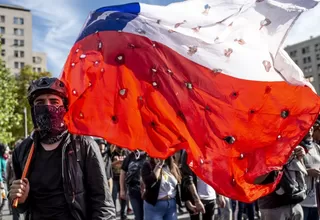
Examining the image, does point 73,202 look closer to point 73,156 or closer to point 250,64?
point 73,156

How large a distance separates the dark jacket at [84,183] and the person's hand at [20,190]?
0.07m

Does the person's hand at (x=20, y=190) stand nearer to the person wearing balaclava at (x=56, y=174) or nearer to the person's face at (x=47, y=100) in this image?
the person wearing balaclava at (x=56, y=174)

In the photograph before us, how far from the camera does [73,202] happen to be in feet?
9.17

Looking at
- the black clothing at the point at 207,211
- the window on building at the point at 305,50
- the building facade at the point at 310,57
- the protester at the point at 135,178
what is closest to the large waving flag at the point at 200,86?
the black clothing at the point at 207,211

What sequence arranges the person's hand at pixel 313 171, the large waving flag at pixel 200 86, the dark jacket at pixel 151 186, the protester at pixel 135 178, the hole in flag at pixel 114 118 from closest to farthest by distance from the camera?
the large waving flag at pixel 200 86 → the hole in flag at pixel 114 118 → the dark jacket at pixel 151 186 → the person's hand at pixel 313 171 → the protester at pixel 135 178

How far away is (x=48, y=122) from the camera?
298 cm

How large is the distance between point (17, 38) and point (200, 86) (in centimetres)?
9219

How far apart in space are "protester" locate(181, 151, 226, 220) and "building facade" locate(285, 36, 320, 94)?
98193 millimetres

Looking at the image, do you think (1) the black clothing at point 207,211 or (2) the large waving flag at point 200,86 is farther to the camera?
(1) the black clothing at point 207,211

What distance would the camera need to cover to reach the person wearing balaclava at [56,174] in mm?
2832

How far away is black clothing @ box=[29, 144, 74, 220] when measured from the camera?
9.29 ft

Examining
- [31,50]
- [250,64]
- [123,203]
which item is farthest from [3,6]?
[250,64]

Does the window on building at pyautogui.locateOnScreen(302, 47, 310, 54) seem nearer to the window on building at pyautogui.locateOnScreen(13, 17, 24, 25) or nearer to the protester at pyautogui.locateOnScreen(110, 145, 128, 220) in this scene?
the window on building at pyautogui.locateOnScreen(13, 17, 24, 25)

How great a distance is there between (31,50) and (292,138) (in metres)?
92.5
